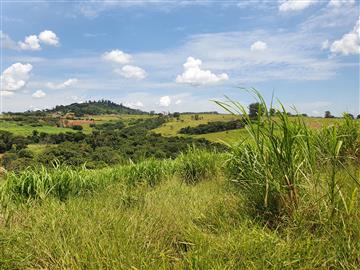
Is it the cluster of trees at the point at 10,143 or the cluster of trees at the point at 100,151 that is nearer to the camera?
the cluster of trees at the point at 100,151

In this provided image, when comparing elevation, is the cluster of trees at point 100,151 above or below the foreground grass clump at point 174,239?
below

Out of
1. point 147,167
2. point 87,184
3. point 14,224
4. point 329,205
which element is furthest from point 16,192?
point 329,205

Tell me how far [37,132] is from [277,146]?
75.3 m

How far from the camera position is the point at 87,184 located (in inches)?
230

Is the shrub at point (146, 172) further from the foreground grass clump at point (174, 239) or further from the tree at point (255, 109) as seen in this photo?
the tree at point (255, 109)

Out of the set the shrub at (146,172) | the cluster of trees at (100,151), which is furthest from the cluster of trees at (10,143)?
the shrub at (146,172)

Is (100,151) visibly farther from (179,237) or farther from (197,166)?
(179,237)

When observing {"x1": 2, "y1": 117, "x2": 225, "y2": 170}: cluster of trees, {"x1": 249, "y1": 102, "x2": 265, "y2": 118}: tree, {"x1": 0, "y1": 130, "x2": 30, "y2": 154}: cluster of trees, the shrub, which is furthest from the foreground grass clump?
{"x1": 0, "y1": 130, "x2": 30, "y2": 154}: cluster of trees

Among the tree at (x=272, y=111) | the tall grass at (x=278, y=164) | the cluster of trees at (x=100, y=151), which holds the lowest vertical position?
the cluster of trees at (x=100, y=151)

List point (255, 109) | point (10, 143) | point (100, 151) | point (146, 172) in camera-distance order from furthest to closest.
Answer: point (10, 143) → point (100, 151) → point (146, 172) → point (255, 109)

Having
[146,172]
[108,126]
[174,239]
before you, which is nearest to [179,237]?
[174,239]

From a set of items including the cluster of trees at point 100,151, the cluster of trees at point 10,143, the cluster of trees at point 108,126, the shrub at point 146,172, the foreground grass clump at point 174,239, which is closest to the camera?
the foreground grass clump at point 174,239

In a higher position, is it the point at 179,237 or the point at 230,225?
the point at 230,225

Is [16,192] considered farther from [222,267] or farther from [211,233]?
[222,267]
